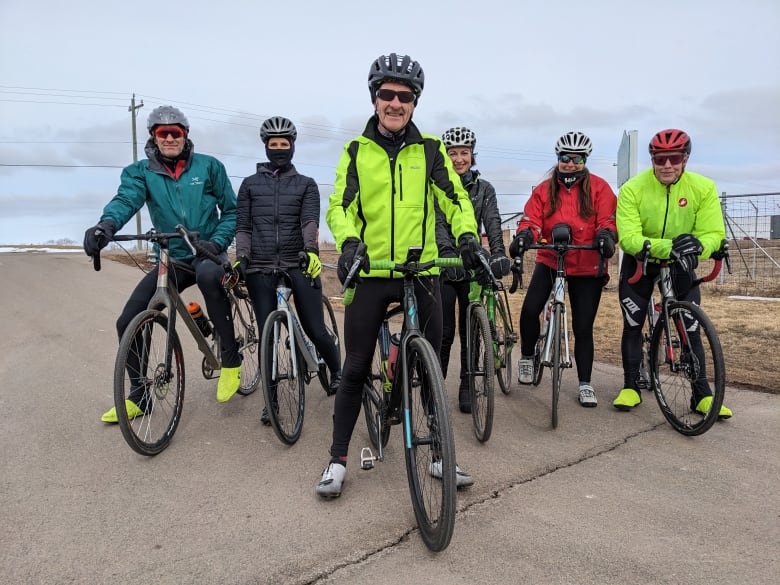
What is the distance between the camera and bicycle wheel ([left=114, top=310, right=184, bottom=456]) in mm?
3814

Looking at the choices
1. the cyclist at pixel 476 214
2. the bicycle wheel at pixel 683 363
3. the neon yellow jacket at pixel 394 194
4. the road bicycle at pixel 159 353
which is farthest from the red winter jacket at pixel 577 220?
the road bicycle at pixel 159 353

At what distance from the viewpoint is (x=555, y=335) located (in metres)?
4.40

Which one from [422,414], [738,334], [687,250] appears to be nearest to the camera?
[422,414]

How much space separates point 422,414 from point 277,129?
260 centimetres

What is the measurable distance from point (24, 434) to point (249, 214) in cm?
221

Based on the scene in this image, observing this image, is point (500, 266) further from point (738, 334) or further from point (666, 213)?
point (738, 334)

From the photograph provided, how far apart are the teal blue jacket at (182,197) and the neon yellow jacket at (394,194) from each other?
1.82 m

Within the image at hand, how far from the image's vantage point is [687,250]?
4.21 metres

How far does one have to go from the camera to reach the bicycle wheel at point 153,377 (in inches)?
150

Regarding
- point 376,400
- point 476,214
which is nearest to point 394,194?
point 376,400

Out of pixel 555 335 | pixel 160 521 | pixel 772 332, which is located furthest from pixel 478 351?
pixel 772 332

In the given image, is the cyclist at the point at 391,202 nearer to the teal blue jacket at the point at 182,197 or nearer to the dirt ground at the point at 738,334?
the dirt ground at the point at 738,334

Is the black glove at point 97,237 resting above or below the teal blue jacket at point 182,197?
below

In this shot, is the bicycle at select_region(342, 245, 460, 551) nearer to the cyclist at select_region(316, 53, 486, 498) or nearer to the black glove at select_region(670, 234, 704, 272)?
the cyclist at select_region(316, 53, 486, 498)
